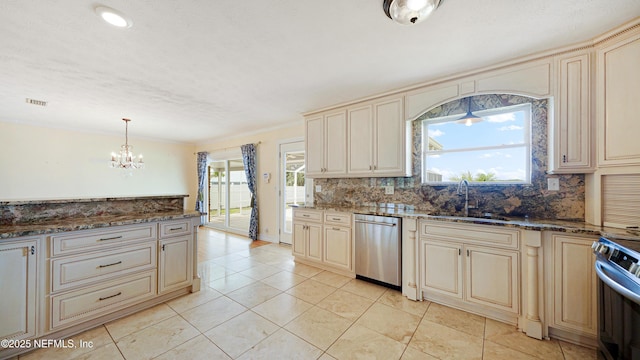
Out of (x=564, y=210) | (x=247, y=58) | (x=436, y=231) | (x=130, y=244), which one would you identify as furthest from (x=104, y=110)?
(x=564, y=210)

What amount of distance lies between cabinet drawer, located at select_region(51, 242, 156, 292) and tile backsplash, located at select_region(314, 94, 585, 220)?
2.83m

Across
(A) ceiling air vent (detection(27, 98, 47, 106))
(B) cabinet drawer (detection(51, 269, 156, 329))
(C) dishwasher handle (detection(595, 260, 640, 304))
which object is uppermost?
(A) ceiling air vent (detection(27, 98, 47, 106))

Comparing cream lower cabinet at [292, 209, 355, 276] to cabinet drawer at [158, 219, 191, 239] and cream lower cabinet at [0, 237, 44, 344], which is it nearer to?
cabinet drawer at [158, 219, 191, 239]

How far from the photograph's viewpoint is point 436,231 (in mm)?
2424

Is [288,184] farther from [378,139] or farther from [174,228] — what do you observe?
[174,228]

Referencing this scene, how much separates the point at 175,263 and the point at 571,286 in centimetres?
364

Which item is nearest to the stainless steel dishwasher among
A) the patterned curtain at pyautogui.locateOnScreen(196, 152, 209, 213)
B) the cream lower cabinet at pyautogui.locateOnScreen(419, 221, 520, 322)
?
the cream lower cabinet at pyautogui.locateOnScreen(419, 221, 520, 322)

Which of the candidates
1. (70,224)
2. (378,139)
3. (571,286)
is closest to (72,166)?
(70,224)

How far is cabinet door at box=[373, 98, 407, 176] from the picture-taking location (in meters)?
3.01

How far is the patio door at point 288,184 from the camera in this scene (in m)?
4.86

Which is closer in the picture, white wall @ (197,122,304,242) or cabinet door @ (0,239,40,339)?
cabinet door @ (0,239,40,339)

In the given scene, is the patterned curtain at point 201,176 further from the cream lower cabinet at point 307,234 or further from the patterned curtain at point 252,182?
the cream lower cabinet at point 307,234

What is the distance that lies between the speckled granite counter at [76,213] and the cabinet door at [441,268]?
2605 mm

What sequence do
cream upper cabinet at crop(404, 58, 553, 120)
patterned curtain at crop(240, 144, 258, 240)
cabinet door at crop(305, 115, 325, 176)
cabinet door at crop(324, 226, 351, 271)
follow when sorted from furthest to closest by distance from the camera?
patterned curtain at crop(240, 144, 258, 240)
cabinet door at crop(305, 115, 325, 176)
cabinet door at crop(324, 226, 351, 271)
cream upper cabinet at crop(404, 58, 553, 120)
